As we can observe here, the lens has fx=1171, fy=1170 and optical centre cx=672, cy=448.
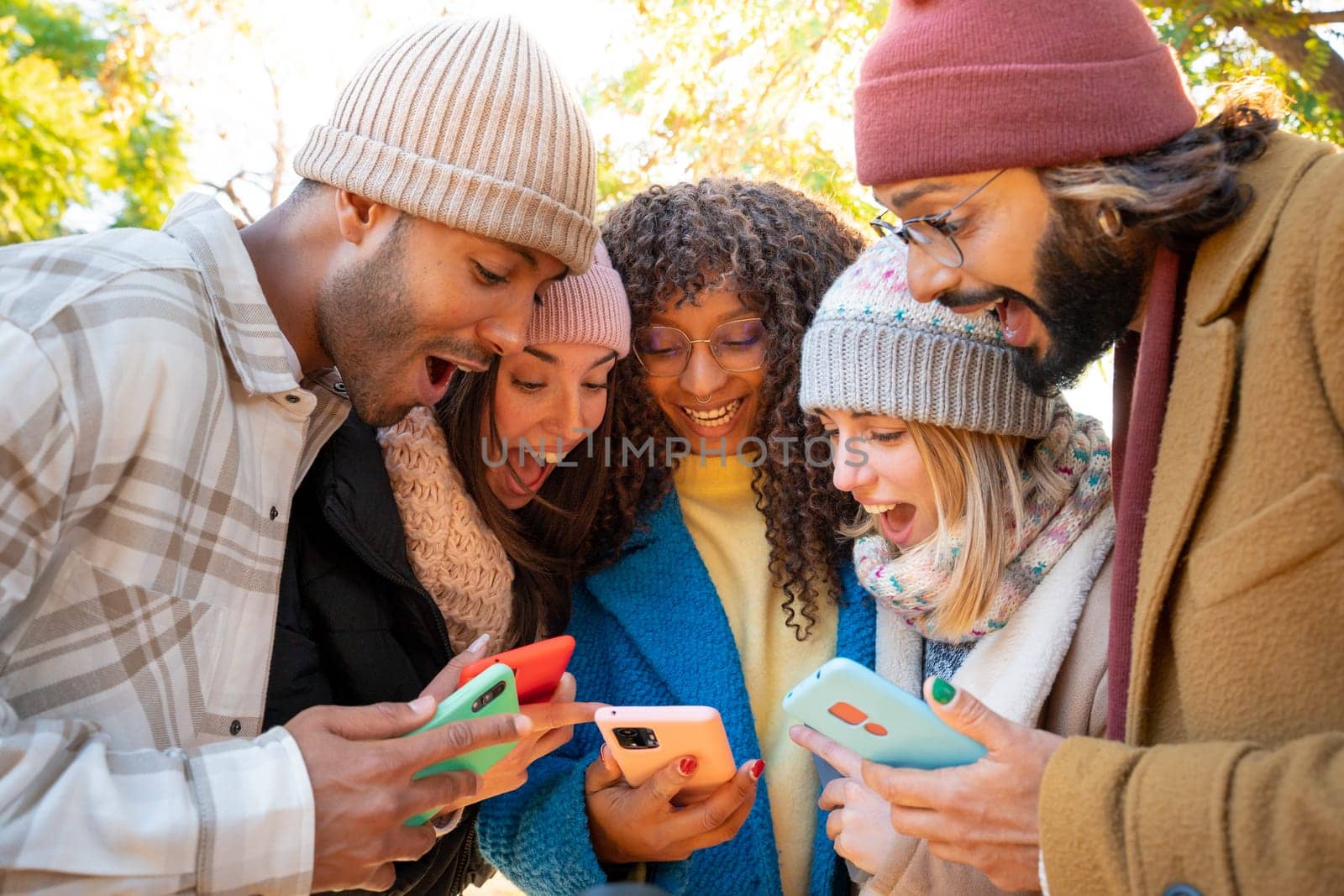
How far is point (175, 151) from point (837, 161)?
867 cm

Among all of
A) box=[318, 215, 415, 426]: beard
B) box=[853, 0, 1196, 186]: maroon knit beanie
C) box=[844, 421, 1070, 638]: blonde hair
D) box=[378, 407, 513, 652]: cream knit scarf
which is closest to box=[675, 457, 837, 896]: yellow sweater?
box=[844, 421, 1070, 638]: blonde hair

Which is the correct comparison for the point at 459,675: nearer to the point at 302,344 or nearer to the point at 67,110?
the point at 302,344

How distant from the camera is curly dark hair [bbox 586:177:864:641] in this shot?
10.5ft

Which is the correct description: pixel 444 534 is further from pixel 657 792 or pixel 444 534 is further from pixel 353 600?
pixel 657 792

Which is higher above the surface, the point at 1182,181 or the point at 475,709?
the point at 1182,181

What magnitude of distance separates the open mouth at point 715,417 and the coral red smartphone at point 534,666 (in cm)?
90

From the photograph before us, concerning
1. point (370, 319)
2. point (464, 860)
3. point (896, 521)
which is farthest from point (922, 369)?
point (464, 860)

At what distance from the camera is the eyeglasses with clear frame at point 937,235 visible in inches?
92.0

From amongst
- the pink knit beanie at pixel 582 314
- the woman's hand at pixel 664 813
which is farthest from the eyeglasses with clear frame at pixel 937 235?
the woman's hand at pixel 664 813

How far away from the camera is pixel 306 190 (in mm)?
2662

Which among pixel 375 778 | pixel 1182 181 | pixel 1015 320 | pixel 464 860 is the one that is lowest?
pixel 464 860

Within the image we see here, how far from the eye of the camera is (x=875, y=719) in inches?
88.3

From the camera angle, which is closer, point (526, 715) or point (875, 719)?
point (875, 719)

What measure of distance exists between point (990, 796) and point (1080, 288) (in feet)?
3.16
